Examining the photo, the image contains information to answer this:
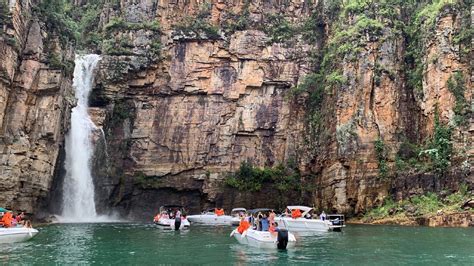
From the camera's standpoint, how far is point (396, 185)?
42.1 meters

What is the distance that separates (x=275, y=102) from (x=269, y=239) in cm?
2898

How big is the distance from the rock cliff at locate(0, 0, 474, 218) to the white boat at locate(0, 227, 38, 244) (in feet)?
43.0

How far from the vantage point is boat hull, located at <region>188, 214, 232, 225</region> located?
42.7 metres

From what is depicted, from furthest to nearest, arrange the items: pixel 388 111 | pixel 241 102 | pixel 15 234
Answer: pixel 241 102 → pixel 388 111 → pixel 15 234

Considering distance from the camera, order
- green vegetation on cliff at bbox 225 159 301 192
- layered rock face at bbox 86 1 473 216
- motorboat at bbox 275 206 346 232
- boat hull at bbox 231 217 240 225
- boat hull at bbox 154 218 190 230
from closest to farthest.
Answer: motorboat at bbox 275 206 346 232
boat hull at bbox 154 218 190 230
boat hull at bbox 231 217 240 225
layered rock face at bbox 86 1 473 216
green vegetation on cliff at bbox 225 159 301 192

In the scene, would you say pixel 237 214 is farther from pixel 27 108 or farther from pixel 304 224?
pixel 27 108

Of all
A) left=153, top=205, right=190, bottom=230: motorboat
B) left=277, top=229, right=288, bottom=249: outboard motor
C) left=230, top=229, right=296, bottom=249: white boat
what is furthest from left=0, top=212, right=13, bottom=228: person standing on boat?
left=277, top=229, right=288, bottom=249: outboard motor

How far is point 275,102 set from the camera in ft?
168

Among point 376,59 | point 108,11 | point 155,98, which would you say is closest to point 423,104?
point 376,59

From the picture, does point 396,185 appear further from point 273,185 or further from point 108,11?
point 108,11

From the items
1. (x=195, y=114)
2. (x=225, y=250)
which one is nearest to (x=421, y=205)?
(x=225, y=250)

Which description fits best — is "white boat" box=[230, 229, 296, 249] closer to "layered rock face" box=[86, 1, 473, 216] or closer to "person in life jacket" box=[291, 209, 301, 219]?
"person in life jacket" box=[291, 209, 301, 219]

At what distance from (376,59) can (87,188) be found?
95.1 feet

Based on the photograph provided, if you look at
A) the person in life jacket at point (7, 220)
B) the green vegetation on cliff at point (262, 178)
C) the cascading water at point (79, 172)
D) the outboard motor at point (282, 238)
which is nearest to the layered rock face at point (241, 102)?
the green vegetation on cliff at point (262, 178)
